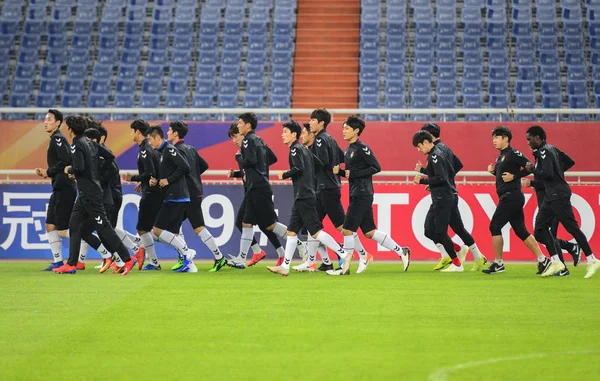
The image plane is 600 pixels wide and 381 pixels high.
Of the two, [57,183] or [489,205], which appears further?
[489,205]

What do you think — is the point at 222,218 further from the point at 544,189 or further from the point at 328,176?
the point at 544,189

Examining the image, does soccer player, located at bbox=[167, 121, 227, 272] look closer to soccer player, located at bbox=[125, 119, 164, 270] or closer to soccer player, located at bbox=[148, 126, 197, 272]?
soccer player, located at bbox=[148, 126, 197, 272]

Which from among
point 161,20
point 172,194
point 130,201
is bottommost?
point 130,201

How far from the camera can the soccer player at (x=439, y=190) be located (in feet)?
44.3

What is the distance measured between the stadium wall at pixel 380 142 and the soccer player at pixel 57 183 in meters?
6.03

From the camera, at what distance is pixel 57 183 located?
13086mm

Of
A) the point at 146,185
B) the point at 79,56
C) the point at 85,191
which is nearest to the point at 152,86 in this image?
the point at 79,56

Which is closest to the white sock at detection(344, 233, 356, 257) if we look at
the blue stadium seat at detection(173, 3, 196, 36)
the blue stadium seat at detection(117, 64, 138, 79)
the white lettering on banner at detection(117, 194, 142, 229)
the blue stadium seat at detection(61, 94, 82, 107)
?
the white lettering on banner at detection(117, 194, 142, 229)

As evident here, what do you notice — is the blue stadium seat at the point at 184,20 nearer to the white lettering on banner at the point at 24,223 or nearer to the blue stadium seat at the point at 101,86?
the blue stadium seat at the point at 101,86

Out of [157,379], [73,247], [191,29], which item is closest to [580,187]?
[73,247]

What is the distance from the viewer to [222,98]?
25.5m

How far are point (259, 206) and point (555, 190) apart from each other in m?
3.91

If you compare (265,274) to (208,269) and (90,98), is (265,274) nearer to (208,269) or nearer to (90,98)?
(208,269)

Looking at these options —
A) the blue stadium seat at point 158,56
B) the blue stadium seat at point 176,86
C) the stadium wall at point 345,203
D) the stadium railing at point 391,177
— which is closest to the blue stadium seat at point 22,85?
the blue stadium seat at point 158,56
